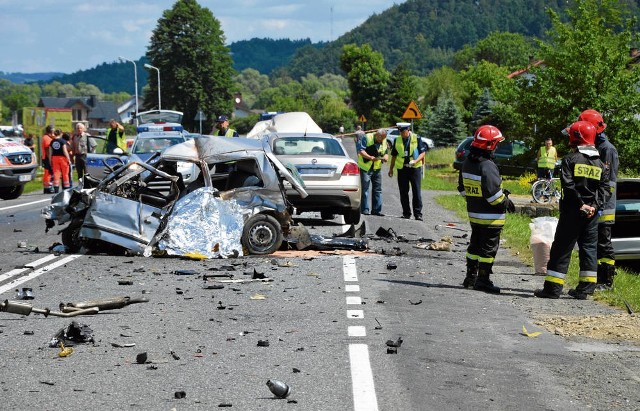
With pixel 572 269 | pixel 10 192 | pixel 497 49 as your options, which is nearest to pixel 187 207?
pixel 572 269

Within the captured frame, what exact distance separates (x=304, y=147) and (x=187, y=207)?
5.67 metres

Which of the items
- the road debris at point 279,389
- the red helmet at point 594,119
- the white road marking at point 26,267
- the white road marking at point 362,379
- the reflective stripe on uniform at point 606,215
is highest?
the red helmet at point 594,119

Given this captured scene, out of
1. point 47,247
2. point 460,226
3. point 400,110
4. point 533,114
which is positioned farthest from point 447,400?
point 400,110

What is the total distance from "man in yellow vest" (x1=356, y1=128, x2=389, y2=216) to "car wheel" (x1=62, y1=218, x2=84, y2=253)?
8555 mm

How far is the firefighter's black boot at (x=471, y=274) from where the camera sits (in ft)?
37.9

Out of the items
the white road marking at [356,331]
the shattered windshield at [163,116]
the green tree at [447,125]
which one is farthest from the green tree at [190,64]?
the white road marking at [356,331]

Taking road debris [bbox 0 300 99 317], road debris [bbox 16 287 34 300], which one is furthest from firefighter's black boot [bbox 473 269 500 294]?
road debris [bbox 16 287 34 300]

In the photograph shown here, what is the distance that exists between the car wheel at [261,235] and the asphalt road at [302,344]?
1.52 feet

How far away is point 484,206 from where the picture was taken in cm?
1155

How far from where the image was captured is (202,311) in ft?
31.9

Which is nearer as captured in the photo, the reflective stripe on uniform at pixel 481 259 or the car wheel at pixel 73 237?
the reflective stripe on uniform at pixel 481 259

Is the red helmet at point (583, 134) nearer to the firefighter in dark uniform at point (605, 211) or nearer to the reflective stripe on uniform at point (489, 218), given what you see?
the firefighter in dark uniform at point (605, 211)

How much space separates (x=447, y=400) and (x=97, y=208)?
8.15 metres

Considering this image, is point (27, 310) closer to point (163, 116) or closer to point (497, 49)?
point (163, 116)
